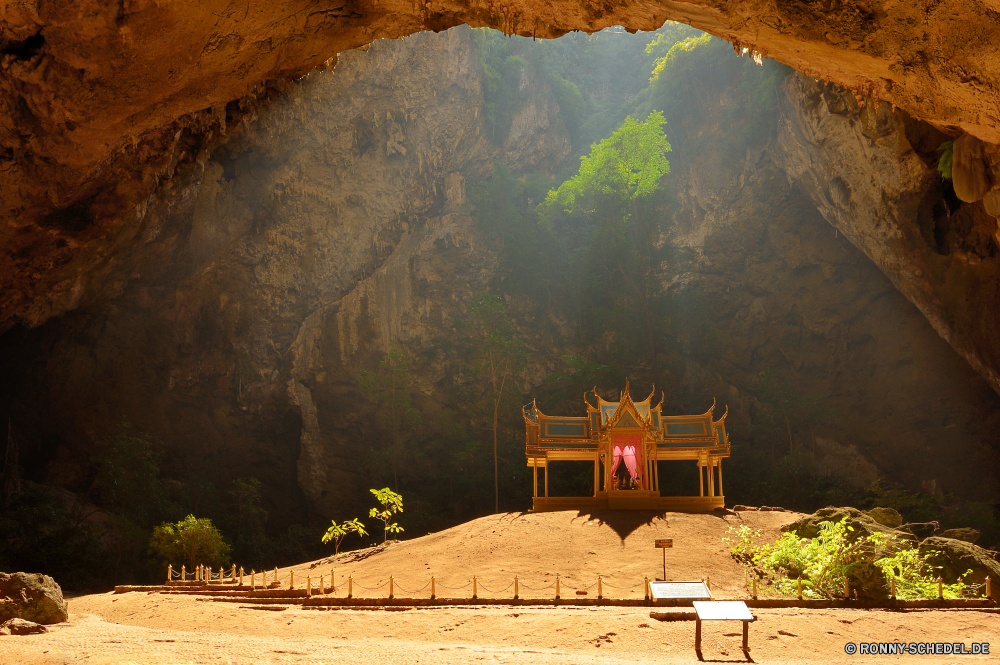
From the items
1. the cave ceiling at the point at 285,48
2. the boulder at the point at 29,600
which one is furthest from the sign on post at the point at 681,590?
the boulder at the point at 29,600

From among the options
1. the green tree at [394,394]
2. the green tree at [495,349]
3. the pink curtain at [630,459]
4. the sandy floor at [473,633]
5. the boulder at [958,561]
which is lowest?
the sandy floor at [473,633]

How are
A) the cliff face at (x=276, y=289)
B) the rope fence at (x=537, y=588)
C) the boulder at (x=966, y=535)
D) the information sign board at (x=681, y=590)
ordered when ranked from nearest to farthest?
the information sign board at (x=681, y=590) < the rope fence at (x=537, y=588) < the boulder at (x=966, y=535) < the cliff face at (x=276, y=289)

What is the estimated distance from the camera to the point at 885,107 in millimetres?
17109

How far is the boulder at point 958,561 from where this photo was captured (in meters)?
10.6

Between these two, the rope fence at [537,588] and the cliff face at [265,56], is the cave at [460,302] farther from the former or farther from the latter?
the rope fence at [537,588]

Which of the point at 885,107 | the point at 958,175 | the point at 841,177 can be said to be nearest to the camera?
the point at 958,175

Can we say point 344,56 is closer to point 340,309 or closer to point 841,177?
point 340,309

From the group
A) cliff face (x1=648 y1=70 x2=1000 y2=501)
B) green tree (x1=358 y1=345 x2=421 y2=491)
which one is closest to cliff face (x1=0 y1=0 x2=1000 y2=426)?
cliff face (x1=648 y1=70 x2=1000 y2=501)

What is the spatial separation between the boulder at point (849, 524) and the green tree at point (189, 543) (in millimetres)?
13470

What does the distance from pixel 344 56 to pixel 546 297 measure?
1339 centimetres

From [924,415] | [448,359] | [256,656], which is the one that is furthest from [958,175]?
[448,359]

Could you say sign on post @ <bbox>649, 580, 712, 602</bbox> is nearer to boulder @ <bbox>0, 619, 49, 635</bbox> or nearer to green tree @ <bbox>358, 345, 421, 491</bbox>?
boulder @ <bbox>0, 619, 49, 635</bbox>

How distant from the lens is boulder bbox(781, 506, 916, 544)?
11.1m

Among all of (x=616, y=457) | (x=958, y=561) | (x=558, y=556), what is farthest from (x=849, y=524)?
(x=616, y=457)
